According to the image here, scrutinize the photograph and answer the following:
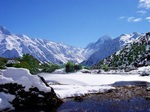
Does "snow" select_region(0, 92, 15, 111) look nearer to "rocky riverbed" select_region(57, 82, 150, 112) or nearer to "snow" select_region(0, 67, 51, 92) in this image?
"snow" select_region(0, 67, 51, 92)

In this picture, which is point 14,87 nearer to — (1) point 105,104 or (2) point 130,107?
(1) point 105,104

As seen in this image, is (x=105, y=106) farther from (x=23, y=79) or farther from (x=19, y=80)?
(x=19, y=80)

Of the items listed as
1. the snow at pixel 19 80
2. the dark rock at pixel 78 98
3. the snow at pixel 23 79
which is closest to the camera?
the snow at pixel 19 80

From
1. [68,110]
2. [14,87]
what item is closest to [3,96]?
[14,87]

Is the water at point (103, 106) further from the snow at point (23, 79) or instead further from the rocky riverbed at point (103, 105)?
the snow at point (23, 79)

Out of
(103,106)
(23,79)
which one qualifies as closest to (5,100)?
(23,79)

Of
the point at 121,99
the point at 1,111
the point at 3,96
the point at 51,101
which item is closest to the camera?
the point at 1,111

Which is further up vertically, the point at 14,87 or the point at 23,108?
the point at 14,87

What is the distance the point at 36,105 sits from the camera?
48.4 metres

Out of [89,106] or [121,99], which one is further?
[121,99]

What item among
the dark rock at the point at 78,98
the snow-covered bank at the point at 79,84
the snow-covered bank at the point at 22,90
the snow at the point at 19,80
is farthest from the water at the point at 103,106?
the snow-covered bank at the point at 79,84

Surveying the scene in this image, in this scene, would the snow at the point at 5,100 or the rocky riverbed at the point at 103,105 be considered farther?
the snow at the point at 5,100

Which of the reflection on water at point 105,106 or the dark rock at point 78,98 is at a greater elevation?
the dark rock at point 78,98

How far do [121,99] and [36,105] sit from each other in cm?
1605
